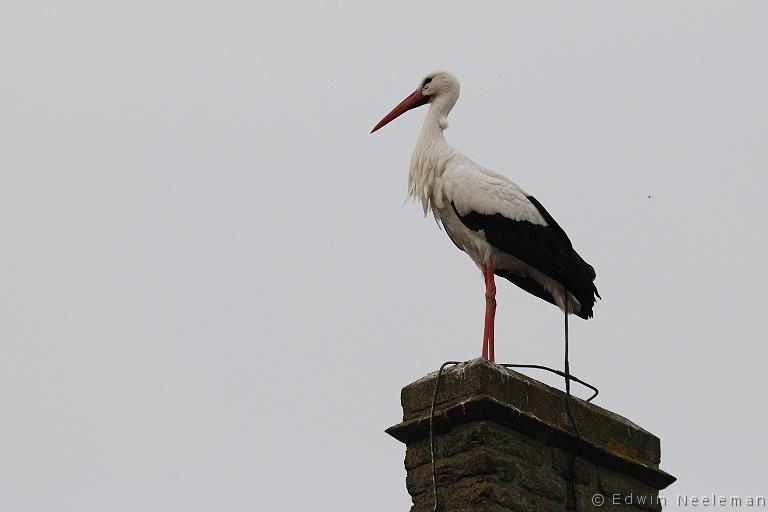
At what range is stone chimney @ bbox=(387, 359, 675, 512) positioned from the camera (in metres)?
6.95

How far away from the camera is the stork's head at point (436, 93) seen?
34.3 feet

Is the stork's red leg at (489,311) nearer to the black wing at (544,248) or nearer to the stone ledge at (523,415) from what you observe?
the black wing at (544,248)

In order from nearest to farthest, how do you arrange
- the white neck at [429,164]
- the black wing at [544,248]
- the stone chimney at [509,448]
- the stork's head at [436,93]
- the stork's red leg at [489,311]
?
the stone chimney at [509,448] → the stork's red leg at [489,311] → the black wing at [544,248] → the white neck at [429,164] → the stork's head at [436,93]

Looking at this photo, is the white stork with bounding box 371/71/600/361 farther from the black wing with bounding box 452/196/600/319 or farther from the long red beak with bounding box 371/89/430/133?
the long red beak with bounding box 371/89/430/133

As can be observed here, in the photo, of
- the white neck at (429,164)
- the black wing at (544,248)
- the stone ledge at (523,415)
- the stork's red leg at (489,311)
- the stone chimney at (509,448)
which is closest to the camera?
the stone chimney at (509,448)

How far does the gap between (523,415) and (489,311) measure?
2.12 metres

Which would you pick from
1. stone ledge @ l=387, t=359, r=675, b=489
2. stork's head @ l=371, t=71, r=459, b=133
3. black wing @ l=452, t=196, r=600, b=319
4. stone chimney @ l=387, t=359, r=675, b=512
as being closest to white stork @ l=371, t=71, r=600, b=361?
black wing @ l=452, t=196, r=600, b=319

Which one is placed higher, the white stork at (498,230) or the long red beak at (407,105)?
the long red beak at (407,105)

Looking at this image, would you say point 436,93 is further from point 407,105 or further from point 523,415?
point 523,415

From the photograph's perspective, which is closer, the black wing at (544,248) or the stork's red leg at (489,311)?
the stork's red leg at (489,311)

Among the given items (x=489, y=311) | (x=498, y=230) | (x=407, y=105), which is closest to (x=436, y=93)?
(x=407, y=105)

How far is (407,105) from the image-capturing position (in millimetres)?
10758

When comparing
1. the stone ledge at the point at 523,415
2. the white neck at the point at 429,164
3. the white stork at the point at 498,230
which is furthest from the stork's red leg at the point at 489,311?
the stone ledge at the point at 523,415

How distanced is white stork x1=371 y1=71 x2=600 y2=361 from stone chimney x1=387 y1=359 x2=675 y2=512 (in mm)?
1623
